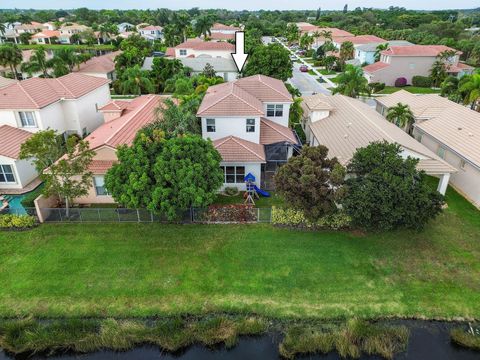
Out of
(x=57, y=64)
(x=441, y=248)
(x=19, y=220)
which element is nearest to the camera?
(x=441, y=248)

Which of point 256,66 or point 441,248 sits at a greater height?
point 256,66

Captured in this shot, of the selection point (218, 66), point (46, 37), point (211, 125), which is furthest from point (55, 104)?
point (46, 37)

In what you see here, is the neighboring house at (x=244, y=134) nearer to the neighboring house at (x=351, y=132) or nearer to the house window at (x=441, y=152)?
the neighboring house at (x=351, y=132)

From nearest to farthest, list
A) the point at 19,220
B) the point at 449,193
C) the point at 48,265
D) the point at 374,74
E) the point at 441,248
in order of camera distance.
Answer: the point at 48,265 → the point at 441,248 → the point at 19,220 → the point at 449,193 → the point at 374,74

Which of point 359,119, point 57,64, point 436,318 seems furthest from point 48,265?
point 57,64

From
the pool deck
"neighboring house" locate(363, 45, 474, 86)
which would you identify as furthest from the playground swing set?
"neighboring house" locate(363, 45, 474, 86)

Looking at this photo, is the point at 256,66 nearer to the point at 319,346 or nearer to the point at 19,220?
the point at 19,220

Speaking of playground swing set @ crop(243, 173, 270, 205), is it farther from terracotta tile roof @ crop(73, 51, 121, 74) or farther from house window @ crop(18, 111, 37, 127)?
terracotta tile roof @ crop(73, 51, 121, 74)
